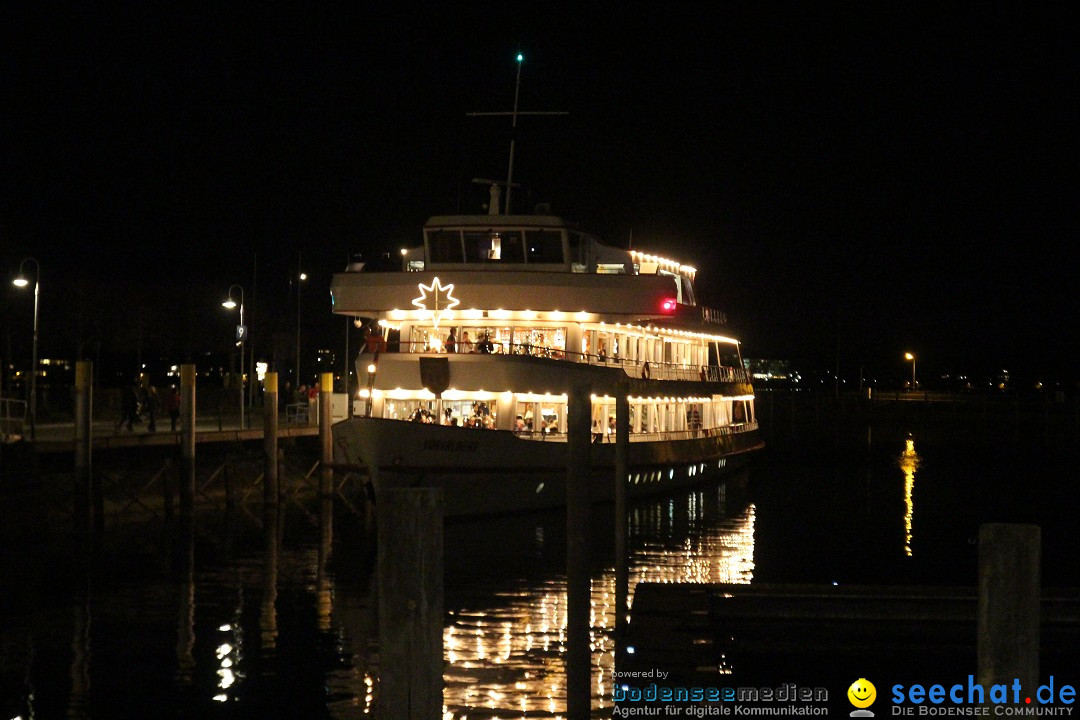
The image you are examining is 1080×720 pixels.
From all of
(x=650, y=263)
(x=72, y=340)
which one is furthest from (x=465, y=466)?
(x=72, y=340)

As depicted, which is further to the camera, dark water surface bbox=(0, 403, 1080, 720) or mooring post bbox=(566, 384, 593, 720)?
dark water surface bbox=(0, 403, 1080, 720)

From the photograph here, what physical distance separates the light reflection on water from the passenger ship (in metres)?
3.29

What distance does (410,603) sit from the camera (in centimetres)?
705

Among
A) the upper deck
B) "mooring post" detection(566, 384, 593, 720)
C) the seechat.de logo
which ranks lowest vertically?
the seechat.de logo

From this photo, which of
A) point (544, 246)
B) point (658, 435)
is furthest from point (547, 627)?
point (658, 435)

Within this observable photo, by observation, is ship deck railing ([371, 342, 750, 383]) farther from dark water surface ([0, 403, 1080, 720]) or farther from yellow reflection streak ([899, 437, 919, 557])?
yellow reflection streak ([899, 437, 919, 557])

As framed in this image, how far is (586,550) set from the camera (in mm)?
12898

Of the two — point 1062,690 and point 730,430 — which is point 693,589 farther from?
point 730,430

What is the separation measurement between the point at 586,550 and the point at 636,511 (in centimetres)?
2338

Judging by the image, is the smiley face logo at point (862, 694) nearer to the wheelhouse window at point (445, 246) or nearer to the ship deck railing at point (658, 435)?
the ship deck railing at point (658, 435)

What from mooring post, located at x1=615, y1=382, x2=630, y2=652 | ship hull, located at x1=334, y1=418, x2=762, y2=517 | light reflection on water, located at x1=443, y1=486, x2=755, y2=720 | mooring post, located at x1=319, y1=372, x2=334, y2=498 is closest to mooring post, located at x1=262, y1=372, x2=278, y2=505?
mooring post, located at x1=319, y1=372, x2=334, y2=498

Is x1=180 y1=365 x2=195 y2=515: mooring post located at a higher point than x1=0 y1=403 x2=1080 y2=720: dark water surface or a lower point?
higher

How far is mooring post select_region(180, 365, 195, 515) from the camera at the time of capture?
2895 cm

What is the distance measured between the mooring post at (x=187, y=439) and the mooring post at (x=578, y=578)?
58.3 feet
